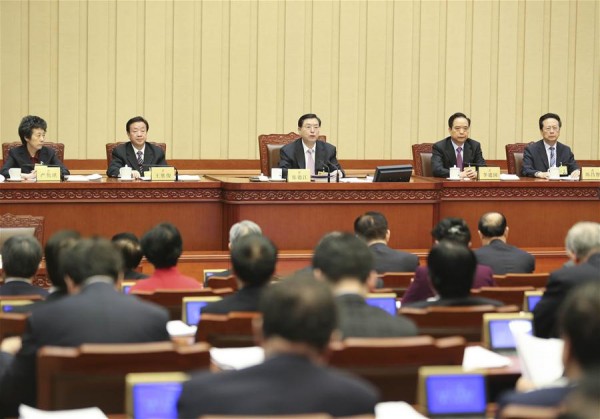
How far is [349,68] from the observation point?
37.7ft

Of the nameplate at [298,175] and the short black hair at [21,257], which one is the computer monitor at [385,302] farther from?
the nameplate at [298,175]

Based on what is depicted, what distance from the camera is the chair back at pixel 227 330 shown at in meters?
3.28

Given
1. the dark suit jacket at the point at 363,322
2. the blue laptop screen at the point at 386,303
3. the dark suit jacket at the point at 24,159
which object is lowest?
the blue laptop screen at the point at 386,303

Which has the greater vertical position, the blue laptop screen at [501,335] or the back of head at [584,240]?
the back of head at [584,240]

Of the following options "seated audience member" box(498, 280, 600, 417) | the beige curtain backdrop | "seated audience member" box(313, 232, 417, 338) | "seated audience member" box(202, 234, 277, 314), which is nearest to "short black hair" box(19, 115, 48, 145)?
the beige curtain backdrop

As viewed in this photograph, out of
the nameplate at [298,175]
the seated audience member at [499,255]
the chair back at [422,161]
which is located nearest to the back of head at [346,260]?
the seated audience member at [499,255]

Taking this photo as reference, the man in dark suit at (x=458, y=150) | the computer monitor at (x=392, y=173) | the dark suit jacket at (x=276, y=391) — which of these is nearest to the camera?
the dark suit jacket at (x=276, y=391)

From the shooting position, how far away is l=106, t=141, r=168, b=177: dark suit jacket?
8359 mm

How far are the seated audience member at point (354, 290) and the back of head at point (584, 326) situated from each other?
1.08 meters

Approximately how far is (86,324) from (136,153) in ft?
18.7

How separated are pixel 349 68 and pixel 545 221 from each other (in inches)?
153

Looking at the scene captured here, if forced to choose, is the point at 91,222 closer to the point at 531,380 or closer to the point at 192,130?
the point at 192,130

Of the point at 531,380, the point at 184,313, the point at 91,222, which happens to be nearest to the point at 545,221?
the point at 91,222

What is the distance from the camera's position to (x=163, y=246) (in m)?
4.57
